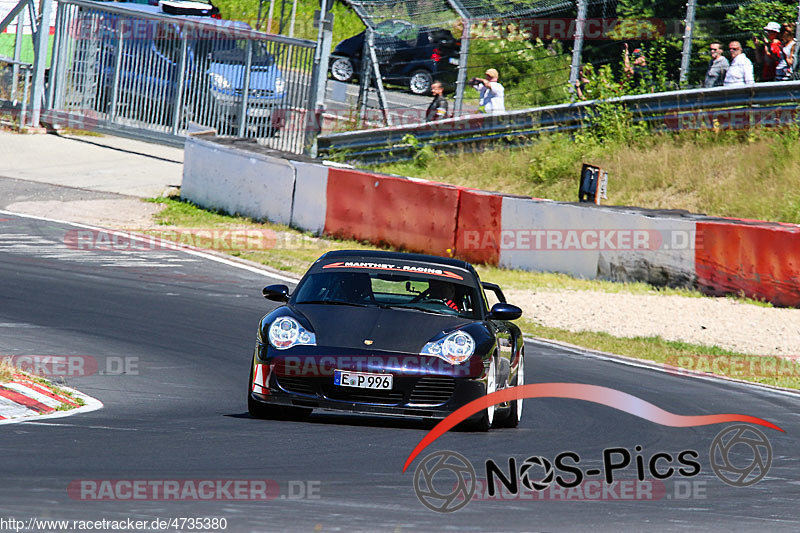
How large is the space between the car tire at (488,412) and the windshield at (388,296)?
64 centimetres

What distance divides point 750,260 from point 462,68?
349 inches

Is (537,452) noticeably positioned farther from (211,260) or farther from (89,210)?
(89,210)

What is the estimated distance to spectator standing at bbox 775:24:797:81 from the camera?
797 inches

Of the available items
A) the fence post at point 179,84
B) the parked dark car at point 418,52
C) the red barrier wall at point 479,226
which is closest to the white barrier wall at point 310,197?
the red barrier wall at point 479,226

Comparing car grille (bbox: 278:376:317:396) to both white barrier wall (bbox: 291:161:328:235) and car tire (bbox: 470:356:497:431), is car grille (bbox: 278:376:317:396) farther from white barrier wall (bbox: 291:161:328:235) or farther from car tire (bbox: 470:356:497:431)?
white barrier wall (bbox: 291:161:328:235)

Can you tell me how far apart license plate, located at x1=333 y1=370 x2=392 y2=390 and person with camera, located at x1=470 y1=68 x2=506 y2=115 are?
15.2 meters

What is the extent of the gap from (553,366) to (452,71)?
1173 cm

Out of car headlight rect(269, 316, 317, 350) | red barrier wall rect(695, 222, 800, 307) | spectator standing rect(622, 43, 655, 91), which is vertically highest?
spectator standing rect(622, 43, 655, 91)

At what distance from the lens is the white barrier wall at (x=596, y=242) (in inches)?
642

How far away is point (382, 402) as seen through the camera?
26.3 feet

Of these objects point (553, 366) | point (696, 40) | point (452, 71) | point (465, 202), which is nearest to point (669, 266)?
point (465, 202)

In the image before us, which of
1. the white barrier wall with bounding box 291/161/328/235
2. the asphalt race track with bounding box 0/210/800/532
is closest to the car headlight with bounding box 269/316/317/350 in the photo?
the asphalt race track with bounding box 0/210/800/532

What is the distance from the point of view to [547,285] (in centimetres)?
1673

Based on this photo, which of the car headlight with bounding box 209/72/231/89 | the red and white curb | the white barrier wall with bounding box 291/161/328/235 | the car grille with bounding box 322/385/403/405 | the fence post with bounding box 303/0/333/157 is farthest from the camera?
the car headlight with bounding box 209/72/231/89
